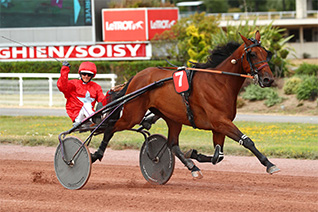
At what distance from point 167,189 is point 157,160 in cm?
60

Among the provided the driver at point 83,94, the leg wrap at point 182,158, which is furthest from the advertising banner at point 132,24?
the leg wrap at point 182,158

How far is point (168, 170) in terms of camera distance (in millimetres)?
6918

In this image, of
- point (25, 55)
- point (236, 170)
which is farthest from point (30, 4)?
point (236, 170)

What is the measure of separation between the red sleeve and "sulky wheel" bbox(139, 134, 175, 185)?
126cm

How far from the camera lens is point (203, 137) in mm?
11680

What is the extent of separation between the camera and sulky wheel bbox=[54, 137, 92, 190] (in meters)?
6.51

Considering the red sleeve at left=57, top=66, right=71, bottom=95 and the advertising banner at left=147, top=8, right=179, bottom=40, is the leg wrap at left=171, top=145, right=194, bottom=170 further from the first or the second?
the advertising banner at left=147, top=8, right=179, bottom=40

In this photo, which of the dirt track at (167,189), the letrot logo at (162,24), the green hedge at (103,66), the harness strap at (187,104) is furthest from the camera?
the letrot logo at (162,24)

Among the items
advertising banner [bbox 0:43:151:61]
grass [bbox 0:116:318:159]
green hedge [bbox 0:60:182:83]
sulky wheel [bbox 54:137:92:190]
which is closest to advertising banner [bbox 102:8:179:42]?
advertising banner [bbox 0:43:151:61]

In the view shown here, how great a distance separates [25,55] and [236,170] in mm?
19405

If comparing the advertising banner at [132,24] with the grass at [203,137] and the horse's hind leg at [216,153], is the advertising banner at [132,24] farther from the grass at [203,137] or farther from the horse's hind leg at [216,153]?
the horse's hind leg at [216,153]

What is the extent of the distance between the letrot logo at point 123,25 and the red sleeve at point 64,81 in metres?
19.7

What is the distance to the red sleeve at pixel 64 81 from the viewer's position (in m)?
Result: 6.54

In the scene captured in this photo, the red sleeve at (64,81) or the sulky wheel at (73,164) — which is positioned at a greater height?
the red sleeve at (64,81)
